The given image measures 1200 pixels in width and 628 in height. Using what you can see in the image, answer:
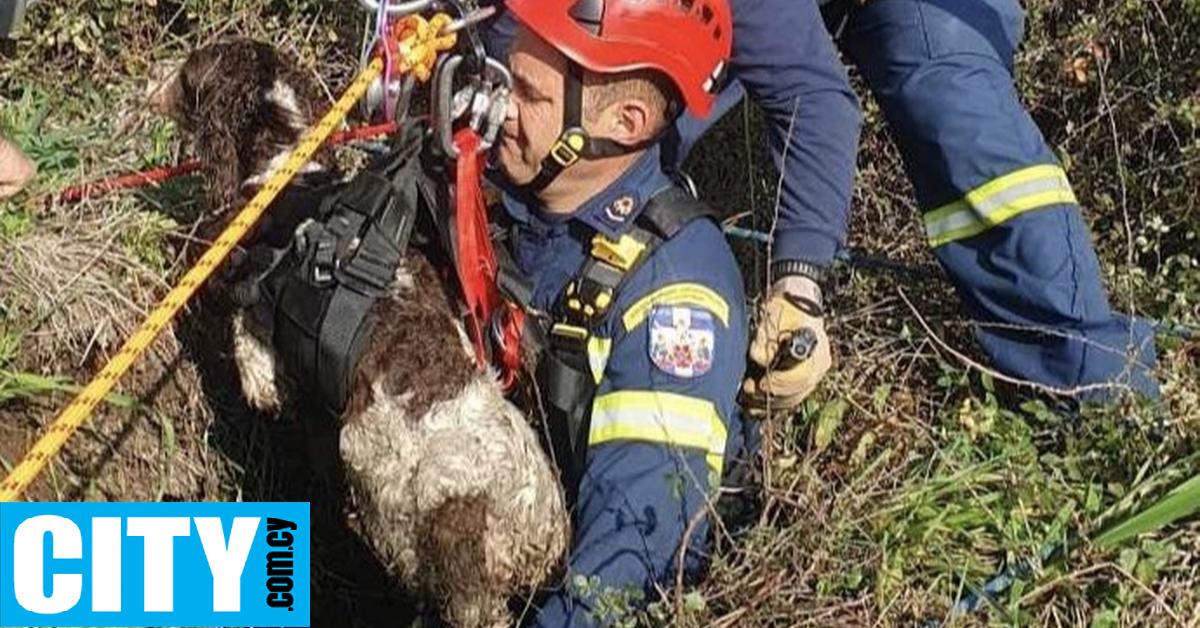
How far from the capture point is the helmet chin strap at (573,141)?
141 inches

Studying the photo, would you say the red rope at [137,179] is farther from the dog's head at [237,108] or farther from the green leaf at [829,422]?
the green leaf at [829,422]

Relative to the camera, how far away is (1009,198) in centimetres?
419

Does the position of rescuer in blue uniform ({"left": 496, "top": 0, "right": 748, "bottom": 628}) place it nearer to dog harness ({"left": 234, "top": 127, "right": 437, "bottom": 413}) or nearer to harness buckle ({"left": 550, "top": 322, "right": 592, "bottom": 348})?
harness buckle ({"left": 550, "top": 322, "right": 592, "bottom": 348})

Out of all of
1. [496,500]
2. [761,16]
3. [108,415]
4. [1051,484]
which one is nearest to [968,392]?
[1051,484]

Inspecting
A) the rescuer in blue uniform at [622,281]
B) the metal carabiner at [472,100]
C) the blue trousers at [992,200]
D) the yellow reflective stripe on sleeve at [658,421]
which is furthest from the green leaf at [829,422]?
the metal carabiner at [472,100]

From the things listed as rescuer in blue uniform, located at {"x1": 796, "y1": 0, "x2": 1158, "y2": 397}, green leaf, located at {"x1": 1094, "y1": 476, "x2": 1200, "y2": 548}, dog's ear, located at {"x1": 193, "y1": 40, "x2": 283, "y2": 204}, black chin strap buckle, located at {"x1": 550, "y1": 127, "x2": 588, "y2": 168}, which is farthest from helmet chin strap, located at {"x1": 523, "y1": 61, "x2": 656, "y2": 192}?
green leaf, located at {"x1": 1094, "y1": 476, "x2": 1200, "y2": 548}

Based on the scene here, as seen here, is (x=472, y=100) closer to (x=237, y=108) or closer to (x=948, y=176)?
(x=237, y=108)

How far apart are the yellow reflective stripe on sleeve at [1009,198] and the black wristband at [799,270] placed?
20.3 inches

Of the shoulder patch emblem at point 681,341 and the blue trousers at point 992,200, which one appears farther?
the blue trousers at point 992,200

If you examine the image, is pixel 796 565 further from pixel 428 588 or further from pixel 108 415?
pixel 108 415

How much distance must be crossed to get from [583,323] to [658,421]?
10.7 inches

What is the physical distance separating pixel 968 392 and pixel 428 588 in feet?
4.61

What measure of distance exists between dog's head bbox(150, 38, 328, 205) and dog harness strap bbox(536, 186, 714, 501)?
718 millimetres

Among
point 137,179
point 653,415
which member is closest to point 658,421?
point 653,415
